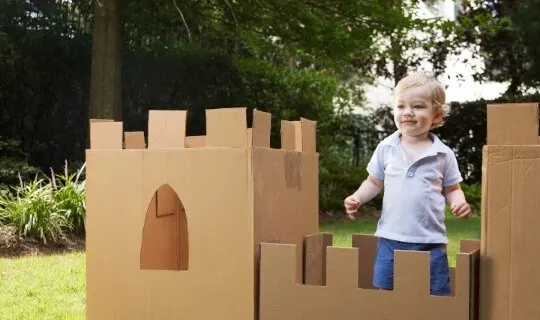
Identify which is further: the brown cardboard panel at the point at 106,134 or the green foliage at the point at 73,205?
the green foliage at the point at 73,205

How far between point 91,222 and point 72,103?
6.76m

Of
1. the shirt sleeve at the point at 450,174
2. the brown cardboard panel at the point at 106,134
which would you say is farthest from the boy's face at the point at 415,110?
the brown cardboard panel at the point at 106,134

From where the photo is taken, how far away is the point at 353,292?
2.17 m

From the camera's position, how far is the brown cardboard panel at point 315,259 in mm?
2520

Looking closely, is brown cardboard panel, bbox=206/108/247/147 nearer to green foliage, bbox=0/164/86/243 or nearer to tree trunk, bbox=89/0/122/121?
green foliage, bbox=0/164/86/243

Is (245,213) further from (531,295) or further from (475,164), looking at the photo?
(475,164)

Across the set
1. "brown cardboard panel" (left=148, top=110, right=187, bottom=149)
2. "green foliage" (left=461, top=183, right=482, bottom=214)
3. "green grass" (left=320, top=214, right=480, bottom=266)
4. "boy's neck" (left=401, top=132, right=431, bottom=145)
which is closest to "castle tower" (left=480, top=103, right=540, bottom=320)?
"boy's neck" (left=401, top=132, right=431, bottom=145)

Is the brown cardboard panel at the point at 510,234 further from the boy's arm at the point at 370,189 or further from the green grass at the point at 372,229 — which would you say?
the green grass at the point at 372,229

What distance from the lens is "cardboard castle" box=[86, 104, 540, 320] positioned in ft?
6.51

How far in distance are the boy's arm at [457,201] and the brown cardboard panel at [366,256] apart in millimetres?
413

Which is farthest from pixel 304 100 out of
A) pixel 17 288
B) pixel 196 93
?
pixel 17 288

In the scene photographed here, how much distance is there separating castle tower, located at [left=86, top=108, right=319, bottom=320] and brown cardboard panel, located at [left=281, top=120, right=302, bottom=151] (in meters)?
0.01

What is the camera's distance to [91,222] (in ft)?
8.20

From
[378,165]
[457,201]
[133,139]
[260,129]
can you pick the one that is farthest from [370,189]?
[133,139]
